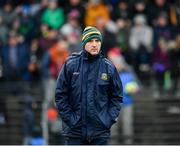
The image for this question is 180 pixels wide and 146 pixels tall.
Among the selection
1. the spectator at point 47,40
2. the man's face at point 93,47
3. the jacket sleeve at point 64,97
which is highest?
the spectator at point 47,40

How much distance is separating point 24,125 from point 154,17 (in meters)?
4.65

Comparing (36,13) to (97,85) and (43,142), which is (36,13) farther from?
(97,85)

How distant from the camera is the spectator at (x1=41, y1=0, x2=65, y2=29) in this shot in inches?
740

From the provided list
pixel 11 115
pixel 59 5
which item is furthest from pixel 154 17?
pixel 11 115

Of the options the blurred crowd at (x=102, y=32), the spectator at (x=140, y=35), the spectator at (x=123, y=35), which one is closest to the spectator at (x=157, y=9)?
the blurred crowd at (x=102, y=32)

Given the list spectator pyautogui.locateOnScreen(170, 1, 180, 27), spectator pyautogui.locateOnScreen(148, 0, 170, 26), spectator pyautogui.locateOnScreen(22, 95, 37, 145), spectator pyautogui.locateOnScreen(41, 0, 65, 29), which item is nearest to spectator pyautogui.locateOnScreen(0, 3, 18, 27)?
spectator pyautogui.locateOnScreen(41, 0, 65, 29)

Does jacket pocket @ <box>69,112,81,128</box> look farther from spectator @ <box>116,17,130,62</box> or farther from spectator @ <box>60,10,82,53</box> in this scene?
spectator @ <box>116,17,130,62</box>

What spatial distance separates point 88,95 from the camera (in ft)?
28.5

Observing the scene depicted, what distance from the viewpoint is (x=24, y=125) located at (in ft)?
54.7

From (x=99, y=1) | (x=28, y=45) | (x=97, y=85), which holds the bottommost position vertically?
(x=97, y=85)

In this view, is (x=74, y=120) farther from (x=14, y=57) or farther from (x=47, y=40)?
(x=14, y=57)

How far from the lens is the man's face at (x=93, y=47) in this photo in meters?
8.71

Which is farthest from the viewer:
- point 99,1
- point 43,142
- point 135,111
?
point 99,1

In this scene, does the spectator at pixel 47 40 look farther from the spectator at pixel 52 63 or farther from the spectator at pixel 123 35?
the spectator at pixel 123 35
